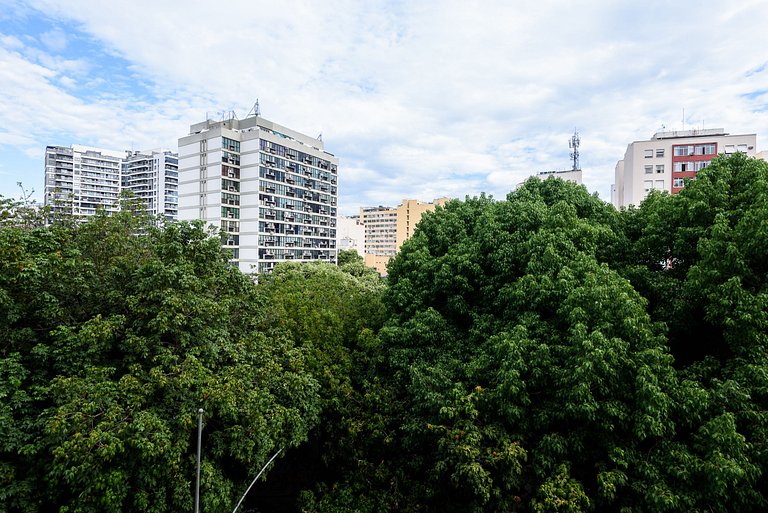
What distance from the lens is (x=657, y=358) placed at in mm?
8883

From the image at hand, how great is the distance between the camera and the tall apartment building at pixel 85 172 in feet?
250

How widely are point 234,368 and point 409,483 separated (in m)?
5.00

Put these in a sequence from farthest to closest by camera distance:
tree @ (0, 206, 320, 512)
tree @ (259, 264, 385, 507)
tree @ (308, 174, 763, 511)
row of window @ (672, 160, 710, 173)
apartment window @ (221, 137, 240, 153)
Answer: apartment window @ (221, 137, 240, 153), row of window @ (672, 160, 710, 173), tree @ (259, 264, 385, 507), tree @ (308, 174, 763, 511), tree @ (0, 206, 320, 512)

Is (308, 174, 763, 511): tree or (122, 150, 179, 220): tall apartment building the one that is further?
(122, 150, 179, 220): tall apartment building

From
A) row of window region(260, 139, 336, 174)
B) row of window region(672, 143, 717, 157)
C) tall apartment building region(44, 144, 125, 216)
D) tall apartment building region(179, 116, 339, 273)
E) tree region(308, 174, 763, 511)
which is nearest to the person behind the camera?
tree region(308, 174, 763, 511)

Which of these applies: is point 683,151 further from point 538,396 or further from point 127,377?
point 127,377

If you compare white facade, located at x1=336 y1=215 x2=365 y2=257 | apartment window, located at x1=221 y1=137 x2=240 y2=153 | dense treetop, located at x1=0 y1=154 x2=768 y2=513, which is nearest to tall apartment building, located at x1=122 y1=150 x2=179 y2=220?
white facade, located at x1=336 y1=215 x2=365 y2=257

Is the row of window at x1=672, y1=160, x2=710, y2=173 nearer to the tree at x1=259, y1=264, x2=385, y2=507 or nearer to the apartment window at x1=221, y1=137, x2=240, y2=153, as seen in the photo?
the tree at x1=259, y1=264, x2=385, y2=507

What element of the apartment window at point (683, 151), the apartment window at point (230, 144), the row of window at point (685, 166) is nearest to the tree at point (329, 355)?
the apartment window at point (230, 144)

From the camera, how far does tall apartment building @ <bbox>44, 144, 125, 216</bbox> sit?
76250 millimetres

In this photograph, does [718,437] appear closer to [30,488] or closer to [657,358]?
[657,358]

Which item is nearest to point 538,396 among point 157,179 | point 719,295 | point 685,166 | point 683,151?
point 719,295

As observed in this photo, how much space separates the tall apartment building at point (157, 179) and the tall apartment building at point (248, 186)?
130 feet

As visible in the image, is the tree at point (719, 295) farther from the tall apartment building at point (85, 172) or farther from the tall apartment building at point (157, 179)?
the tall apartment building at point (85, 172)
